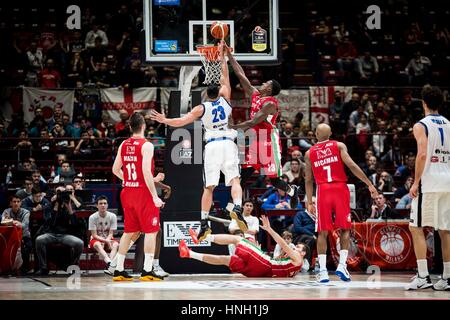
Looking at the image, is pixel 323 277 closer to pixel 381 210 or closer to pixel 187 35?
pixel 187 35

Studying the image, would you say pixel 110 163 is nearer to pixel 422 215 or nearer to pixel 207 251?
pixel 207 251

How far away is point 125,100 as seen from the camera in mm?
22016

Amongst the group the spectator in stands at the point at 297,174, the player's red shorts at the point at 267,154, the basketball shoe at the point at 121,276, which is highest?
the player's red shorts at the point at 267,154

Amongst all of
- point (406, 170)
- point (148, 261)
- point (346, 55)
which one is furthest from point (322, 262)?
point (346, 55)

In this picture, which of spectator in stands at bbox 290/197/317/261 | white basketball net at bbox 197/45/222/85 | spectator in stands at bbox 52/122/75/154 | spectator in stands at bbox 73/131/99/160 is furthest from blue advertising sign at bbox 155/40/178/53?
spectator in stands at bbox 52/122/75/154

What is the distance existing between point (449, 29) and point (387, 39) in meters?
2.00

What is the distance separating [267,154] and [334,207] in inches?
61.2

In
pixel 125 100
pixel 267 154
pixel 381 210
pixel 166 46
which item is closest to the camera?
pixel 267 154

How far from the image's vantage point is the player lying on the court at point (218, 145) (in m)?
11.9

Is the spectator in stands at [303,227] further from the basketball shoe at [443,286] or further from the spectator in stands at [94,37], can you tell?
the spectator in stands at [94,37]

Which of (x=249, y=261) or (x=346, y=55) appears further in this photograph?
(x=346, y=55)

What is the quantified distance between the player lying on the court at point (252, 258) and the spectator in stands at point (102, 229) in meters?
3.06

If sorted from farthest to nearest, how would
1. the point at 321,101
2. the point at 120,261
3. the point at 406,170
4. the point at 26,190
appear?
the point at 321,101 → the point at 406,170 → the point at 26,190 → the point at 120,261

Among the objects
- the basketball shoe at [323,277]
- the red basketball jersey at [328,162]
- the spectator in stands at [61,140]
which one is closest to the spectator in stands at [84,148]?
the spectator in stands at [61,140]
